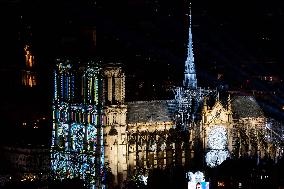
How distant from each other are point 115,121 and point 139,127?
4.06 m

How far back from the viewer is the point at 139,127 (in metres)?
72.9

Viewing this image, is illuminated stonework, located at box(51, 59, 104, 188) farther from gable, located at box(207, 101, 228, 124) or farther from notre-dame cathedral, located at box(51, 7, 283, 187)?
gable, located at box(207, 101, 228, 124)

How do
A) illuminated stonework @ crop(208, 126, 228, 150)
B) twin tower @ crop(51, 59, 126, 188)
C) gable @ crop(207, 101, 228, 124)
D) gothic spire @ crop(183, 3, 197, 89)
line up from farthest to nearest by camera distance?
gothic spire @ crop(183, 3, 197, 89) → illuminated stonework @ crop(208, 126, 228, 150) → gable @ crop(207, 101, 228, 124) → twin tower @ crop(51, 59, 126, 188)

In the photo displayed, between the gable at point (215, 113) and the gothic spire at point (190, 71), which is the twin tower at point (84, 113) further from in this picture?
the gothic spire at point (190, 71)

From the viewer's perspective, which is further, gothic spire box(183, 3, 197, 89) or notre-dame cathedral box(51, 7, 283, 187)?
gothic spire box(183, 3, 197, 89)

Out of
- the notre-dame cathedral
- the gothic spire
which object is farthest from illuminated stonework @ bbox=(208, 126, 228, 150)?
the gothic spire

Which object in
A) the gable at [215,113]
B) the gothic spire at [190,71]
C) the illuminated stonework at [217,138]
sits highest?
the gothic spire at [190,71]

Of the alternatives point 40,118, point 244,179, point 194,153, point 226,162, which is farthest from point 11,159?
point 244,179

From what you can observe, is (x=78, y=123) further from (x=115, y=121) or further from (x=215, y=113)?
(x=215, y=113)

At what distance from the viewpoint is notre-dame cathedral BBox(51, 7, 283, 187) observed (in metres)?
69.2

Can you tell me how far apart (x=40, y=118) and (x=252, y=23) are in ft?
113

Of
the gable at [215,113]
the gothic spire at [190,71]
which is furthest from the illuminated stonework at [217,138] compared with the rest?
the gothic spire at [190,71]

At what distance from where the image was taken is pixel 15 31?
3632 inches

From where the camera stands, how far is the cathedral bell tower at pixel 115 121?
227 feet
